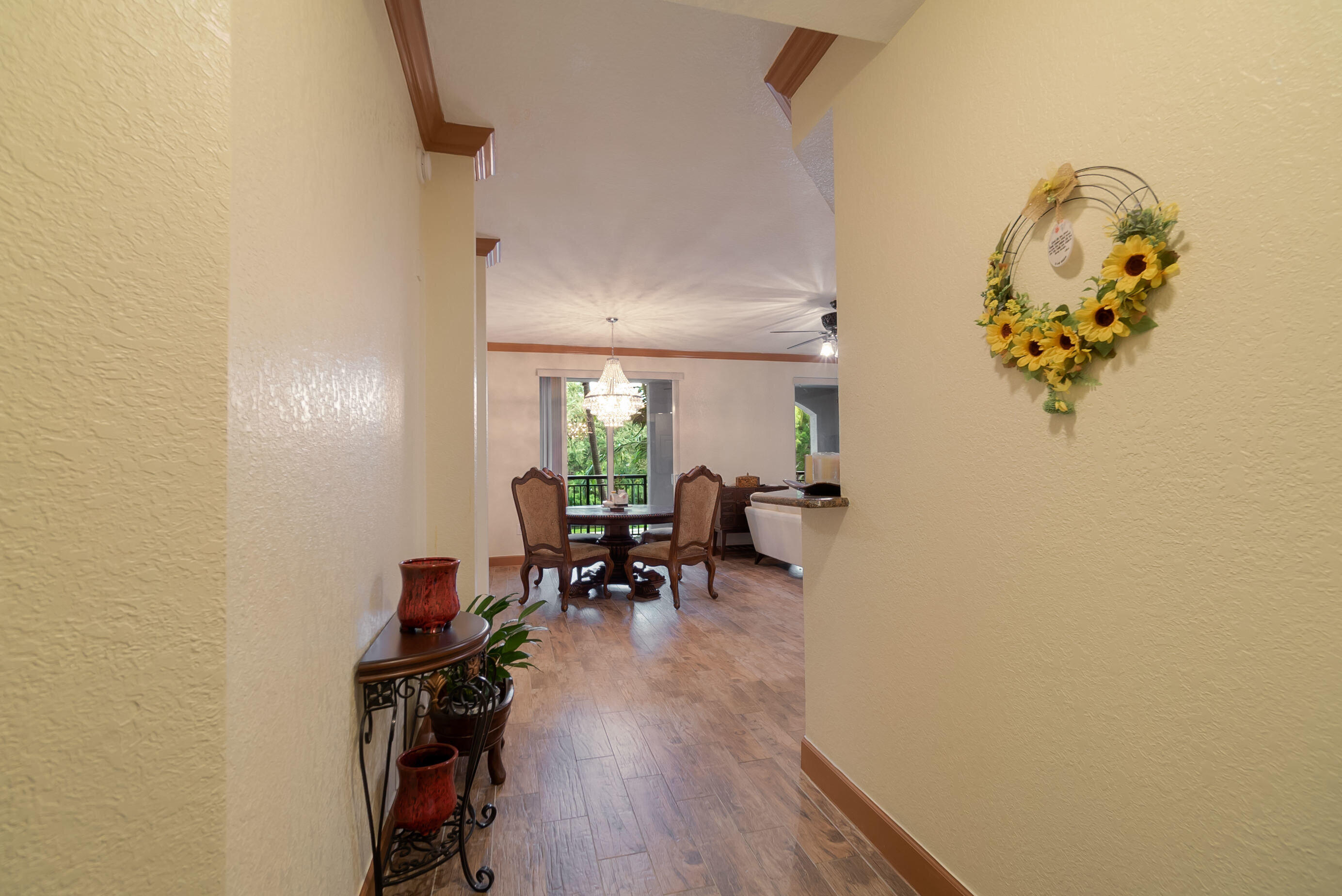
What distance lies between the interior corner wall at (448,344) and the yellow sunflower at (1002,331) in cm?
210

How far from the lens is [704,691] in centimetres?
303

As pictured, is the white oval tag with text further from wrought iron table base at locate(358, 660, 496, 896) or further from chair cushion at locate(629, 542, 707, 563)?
chair cushion at locate(629, 542, 707, 563)

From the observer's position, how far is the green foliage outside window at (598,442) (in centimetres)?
754

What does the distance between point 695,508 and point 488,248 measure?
2.47 meters

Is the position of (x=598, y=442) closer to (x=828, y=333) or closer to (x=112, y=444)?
(x=828, y=333)

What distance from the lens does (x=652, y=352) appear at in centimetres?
760

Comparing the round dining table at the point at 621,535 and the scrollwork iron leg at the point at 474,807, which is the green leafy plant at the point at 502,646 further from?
the round dining table at the point at 621,535

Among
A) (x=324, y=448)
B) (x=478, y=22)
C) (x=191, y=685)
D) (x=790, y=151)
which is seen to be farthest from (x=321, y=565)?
(x=790, y=151)

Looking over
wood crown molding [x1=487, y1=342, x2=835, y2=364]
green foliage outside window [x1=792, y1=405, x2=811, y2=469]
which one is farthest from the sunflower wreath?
green foliage outside window [x1=792, y1=405, x2=811, y2=469]

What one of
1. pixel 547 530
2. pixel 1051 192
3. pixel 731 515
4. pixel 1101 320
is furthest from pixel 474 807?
pixel 731 515

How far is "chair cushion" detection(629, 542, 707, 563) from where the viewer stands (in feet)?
16.4

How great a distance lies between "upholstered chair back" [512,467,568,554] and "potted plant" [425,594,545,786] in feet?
7.70

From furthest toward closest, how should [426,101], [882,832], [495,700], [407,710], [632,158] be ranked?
1. [632,158]
2. [426,101]
3. [407,710]
4. [495,700]
5. [882,832]

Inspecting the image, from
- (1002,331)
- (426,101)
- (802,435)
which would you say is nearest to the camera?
(1002,331)
